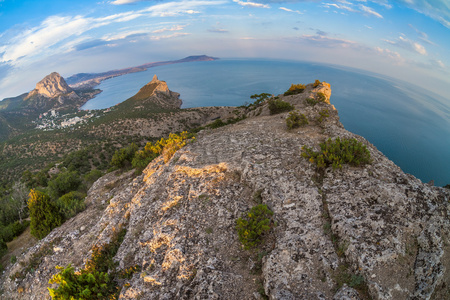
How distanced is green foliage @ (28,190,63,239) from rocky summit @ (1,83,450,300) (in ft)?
9.84

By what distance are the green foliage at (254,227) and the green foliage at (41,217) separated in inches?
674

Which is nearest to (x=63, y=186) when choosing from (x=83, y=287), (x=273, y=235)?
(x=83, y=287)

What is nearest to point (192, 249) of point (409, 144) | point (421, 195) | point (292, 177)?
point (292, 177)

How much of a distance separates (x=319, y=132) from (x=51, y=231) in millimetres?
22733

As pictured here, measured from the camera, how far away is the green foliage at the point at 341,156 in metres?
10.4

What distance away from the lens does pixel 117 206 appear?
1344 centimetres

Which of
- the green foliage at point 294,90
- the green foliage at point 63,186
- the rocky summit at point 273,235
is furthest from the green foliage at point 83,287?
the green foliage at point 294,90

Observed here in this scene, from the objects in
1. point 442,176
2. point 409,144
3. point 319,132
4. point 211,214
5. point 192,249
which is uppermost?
point 319,132

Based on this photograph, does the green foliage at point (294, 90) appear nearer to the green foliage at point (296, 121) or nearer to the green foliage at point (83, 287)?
the green foliage at point (296, 121)

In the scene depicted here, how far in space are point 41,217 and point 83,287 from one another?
1297cm

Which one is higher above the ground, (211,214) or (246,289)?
(211,214)

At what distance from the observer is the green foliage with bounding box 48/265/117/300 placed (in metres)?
7.95

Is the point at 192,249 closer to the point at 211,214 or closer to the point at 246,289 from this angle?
the point at 211,214

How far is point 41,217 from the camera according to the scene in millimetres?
16797
